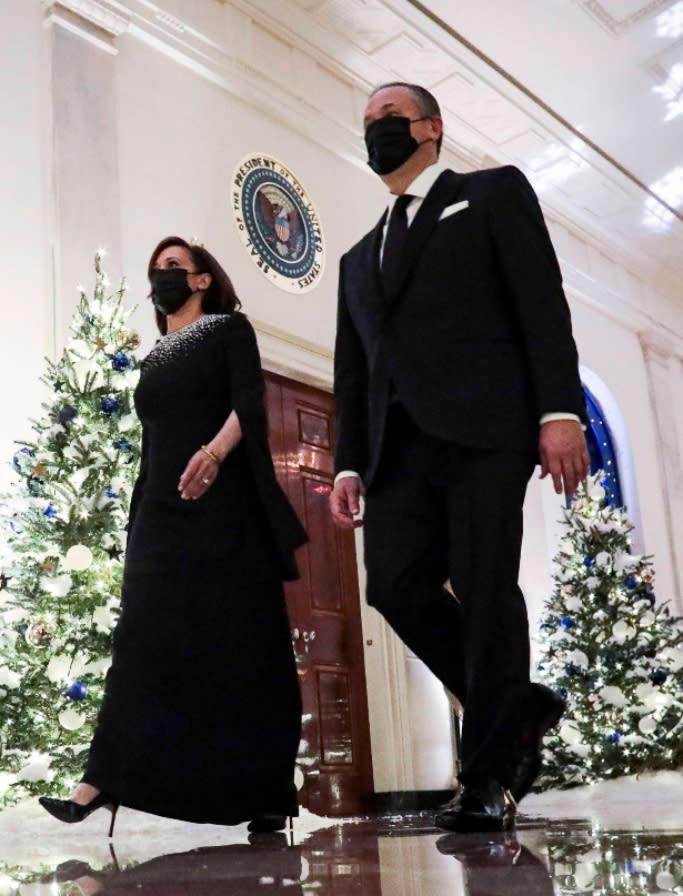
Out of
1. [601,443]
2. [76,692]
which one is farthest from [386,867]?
[601,443]

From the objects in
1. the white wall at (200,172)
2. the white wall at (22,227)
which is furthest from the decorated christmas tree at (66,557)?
the white wall at (200,172)

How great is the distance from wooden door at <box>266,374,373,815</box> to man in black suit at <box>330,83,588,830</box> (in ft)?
11.9

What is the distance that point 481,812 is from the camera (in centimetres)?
182

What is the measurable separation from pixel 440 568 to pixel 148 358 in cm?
101

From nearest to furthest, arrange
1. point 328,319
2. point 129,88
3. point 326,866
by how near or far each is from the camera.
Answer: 1. point 326,866
2. point 129,88
3. point 328,319

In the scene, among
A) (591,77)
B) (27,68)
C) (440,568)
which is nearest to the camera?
(440,568)

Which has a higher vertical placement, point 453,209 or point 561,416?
point 453,209

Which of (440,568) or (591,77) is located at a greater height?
(591,77)

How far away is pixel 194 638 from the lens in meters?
2.37

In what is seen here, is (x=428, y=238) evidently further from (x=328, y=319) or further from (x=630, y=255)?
(x=630, y=255)

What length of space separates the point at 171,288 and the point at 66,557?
1327 mm

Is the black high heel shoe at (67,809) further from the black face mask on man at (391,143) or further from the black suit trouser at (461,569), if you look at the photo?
the black face mask on man at (391,143)

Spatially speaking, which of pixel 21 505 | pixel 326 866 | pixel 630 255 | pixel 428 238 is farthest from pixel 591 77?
pixel 326 866

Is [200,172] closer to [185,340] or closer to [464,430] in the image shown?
[185,340]
